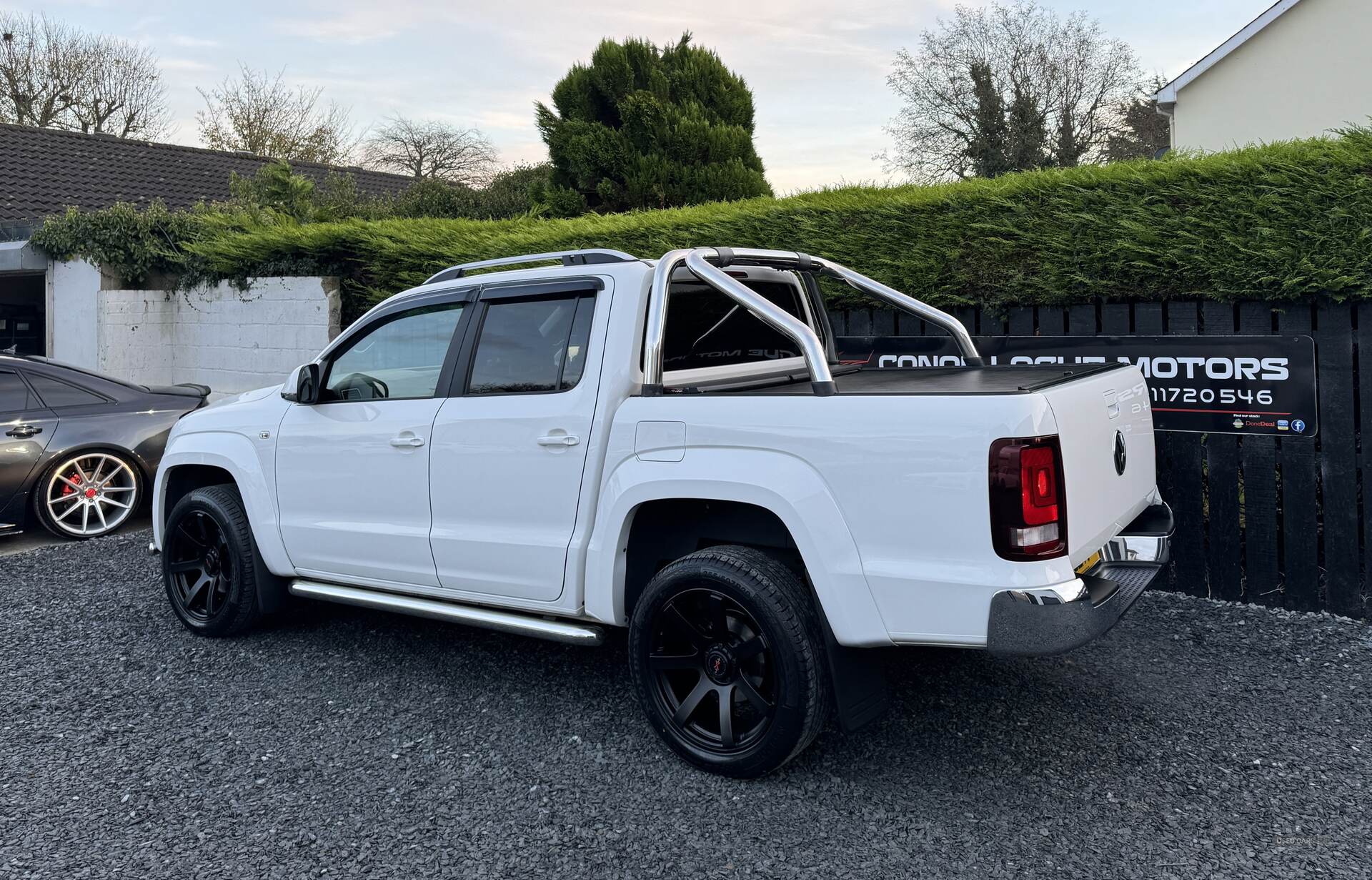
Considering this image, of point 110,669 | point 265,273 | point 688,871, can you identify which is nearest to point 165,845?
point 688,871

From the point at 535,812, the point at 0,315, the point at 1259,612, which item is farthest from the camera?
the point at 0,315

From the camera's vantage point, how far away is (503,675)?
15.9 feet

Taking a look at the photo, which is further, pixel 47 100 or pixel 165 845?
pixel 47 100

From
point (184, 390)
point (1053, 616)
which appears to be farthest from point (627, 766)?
point (184, 390)

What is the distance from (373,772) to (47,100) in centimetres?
3490

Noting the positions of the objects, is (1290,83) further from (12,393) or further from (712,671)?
(12,393)

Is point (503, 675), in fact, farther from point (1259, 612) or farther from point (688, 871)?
point (1259, 612)

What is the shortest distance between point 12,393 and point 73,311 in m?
5.19

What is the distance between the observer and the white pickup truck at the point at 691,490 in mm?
3244

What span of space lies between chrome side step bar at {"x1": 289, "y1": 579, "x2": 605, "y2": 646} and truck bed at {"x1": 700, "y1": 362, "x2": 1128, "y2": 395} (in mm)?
1103

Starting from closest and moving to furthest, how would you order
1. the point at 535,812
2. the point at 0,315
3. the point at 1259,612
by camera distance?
the point at 535,812 < the point at 1259,612 < the point at 0,315

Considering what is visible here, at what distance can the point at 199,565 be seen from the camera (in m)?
5.59

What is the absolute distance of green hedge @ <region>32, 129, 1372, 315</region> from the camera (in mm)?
5219

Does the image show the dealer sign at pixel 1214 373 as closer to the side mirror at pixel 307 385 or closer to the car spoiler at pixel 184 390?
the side mirror at pixel 307 385
